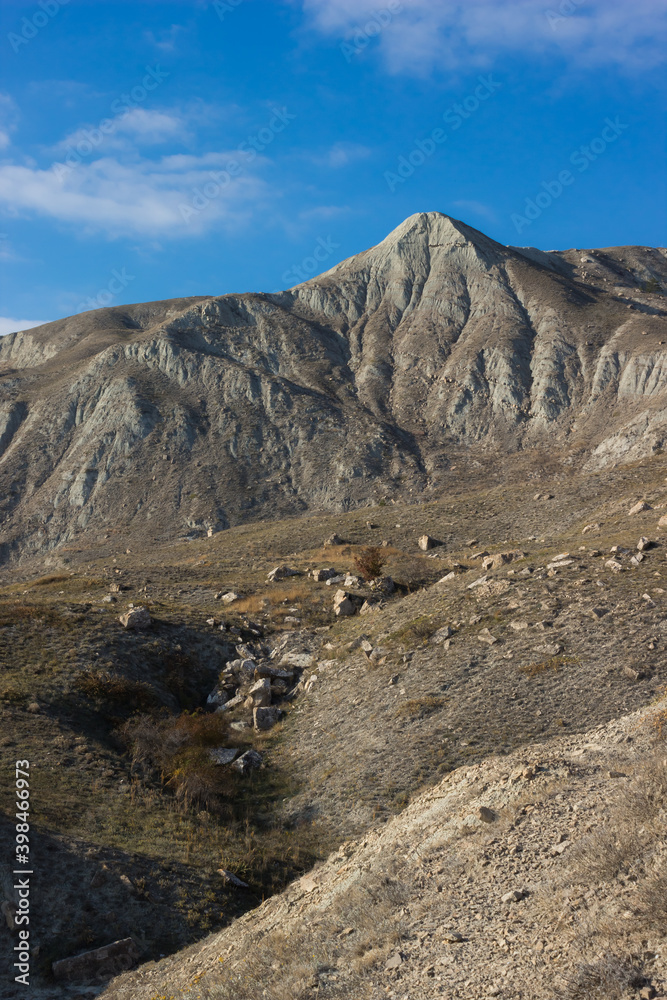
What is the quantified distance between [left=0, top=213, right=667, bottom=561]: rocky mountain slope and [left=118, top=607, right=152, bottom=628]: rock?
37.2 m

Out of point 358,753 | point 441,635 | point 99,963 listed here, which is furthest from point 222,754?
point 441,635

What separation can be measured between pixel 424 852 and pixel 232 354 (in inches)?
3280

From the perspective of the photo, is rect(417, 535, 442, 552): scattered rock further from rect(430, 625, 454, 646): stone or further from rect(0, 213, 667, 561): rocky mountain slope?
rect(0, 213, 667, 561): rocky mountain slope

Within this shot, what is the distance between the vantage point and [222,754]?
17.1 meters

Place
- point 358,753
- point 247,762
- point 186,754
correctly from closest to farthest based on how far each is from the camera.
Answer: point 358,753
point 186,754
point 247,762

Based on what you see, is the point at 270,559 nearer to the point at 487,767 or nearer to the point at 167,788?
the point at 167,788

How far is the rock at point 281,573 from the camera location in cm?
3212

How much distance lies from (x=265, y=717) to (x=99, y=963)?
9419 millimetres

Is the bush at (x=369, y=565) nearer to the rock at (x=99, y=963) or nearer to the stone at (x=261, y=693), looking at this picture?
the stone at (x=261, y=693)

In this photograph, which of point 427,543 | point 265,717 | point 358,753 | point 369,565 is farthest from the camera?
point 427,543

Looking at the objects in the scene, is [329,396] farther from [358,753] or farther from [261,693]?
[358,753]

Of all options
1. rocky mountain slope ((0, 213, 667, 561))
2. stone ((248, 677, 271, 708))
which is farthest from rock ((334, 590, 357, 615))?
rocky mountain slope ((0, 213, 667, 561))

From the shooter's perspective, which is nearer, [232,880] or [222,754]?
[232,880]

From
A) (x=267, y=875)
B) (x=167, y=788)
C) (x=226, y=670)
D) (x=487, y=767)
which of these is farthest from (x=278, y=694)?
(x=487, y=767)
